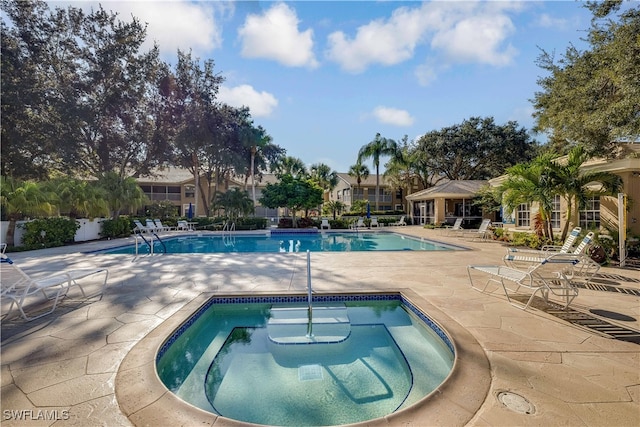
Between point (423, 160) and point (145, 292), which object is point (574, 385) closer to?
point (145, 292)

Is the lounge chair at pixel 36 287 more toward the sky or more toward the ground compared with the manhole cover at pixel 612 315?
more toward the sky

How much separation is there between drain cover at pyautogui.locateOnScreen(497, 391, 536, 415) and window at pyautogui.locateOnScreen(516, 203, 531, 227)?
14168mm

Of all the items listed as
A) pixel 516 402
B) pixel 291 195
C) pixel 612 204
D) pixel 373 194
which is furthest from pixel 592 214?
pixel 373 194

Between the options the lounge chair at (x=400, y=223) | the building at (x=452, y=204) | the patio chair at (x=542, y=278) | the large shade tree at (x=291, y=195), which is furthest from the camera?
the lounge chair at (x=400, y=223)

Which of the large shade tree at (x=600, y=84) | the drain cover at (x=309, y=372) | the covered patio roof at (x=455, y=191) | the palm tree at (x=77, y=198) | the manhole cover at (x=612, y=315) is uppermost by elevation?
the large shade tree at (x=600, y=84)

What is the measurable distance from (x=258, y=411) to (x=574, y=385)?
287 centimetres

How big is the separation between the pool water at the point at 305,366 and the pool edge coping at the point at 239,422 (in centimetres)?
29

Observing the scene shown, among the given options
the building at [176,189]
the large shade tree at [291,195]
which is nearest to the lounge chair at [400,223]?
the large shade tree at [291,195]

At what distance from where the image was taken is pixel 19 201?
11.1 m

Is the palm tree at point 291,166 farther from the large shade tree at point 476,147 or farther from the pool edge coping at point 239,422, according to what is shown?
the pool edge coping at point 239,422

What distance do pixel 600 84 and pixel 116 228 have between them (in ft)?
73.4

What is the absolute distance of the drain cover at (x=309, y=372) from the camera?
11.0ft

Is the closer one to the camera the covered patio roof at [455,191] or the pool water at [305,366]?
the pool water at [305,366]

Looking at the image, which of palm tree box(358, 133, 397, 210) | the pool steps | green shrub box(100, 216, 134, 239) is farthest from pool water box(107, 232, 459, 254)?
palm tree box(358, 133, 397, 210)
